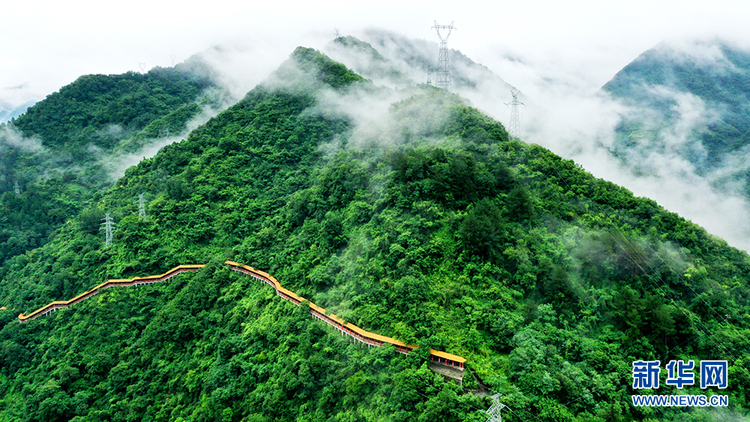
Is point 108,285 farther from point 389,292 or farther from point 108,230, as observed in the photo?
point 389,292

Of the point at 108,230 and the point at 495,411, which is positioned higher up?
the point at 108,230

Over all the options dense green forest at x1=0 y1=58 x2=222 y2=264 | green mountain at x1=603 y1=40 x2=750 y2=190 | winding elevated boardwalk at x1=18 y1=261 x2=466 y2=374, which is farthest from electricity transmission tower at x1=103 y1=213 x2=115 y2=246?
green mountain at x1=603 y1=40 x2=750 y2=190

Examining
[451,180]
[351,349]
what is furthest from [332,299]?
[451,180]

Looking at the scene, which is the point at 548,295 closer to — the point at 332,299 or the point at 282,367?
the point at 332,299

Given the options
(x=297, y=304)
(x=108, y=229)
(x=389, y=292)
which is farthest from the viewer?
(x=108, y=229)

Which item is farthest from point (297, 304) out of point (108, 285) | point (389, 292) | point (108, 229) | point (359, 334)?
point (108, 229)

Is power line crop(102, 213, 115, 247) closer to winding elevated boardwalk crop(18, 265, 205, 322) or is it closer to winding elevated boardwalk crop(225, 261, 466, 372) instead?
winding elevated boardwalk crop(18, 265, 205, 322)
